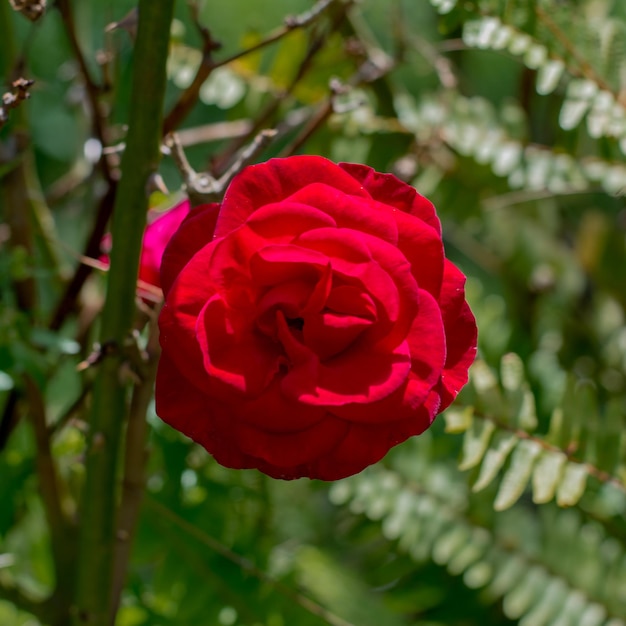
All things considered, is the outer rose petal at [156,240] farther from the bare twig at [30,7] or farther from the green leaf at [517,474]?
the green leaf at [517,474]

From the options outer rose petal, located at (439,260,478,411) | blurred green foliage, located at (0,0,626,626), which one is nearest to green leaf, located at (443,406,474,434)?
blurred green foliage, located at (0,0,626,626)

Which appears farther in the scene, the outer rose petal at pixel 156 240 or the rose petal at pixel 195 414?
the outer rose petal at pixel 156 240

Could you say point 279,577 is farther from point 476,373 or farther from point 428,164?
point 428,164

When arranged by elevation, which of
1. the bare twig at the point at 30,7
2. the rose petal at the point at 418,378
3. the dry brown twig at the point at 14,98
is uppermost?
the bare twig at the point at 30,7

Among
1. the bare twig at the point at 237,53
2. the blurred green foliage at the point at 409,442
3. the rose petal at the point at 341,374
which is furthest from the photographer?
the blurred green foliage at the point at 409,442

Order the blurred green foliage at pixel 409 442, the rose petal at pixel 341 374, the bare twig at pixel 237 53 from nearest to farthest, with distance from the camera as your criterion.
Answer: the rose petal at pixel 341 374 < the bare twig at pixel 237 53 < the blurred green foliage at pixel 409 442

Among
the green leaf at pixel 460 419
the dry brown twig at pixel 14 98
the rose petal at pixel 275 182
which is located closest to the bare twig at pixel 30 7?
the dry brown twig at pixel 14 98

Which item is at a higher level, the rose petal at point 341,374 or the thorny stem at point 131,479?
the rose petal at point 341,374

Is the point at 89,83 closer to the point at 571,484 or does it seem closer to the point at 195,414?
the point at 195,414
